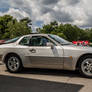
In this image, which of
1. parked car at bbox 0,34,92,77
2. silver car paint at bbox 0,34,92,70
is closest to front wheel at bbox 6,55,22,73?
parked car at bbox 0,34,92,77

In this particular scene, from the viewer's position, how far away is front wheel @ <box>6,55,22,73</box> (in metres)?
5.79

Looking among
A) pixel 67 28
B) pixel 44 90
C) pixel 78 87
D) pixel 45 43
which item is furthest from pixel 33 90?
pixel 67 28

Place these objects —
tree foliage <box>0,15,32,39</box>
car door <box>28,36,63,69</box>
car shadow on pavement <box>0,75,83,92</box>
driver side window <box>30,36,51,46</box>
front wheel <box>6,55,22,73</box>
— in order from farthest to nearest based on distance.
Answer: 1. tree foliage <box>0,15,32,39</box>
2. front wheel <box>6,55,22,73</box>
3. driver side window <box>30,36,51,46</box>
4. car door <box>28,36,63,69</box>
5. car shadow on pavement <box>0,75,83,92</box>

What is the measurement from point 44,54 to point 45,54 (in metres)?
0.04

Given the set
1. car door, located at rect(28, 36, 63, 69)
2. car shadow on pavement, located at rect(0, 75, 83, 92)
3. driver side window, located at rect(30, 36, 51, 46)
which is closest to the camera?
car shadow on pavement, located at rect(0, 75, 83, 92)

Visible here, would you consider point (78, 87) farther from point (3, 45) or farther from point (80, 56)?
point (3, 45)

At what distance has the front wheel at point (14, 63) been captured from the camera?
5785mm

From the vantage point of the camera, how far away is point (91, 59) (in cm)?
495

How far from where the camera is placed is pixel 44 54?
17.5 feet

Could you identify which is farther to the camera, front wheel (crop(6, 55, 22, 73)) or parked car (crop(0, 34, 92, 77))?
front wheel (crop(6, 55, 22, 73))

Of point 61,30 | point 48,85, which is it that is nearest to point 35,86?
point 48,85

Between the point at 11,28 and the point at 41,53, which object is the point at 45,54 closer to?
the point at 41,53

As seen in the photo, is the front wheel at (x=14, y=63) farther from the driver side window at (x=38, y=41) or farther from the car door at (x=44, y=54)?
the driver side window at (x=38, y=41)

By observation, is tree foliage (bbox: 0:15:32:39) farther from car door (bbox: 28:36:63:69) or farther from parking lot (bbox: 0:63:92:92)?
parking lot (bbox: 0:63:92:92)
